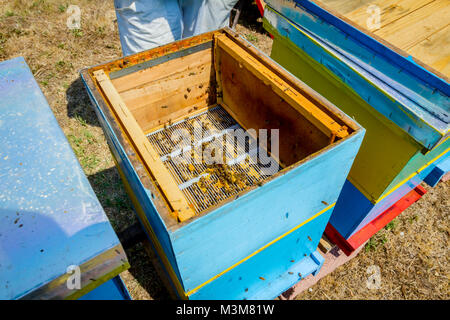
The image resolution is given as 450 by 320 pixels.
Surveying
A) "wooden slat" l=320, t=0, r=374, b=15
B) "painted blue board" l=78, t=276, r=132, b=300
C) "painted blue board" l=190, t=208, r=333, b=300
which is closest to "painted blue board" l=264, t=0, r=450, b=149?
"wooden slat" l=320, t=0, r=374, b=15

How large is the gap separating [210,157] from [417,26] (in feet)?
4.86

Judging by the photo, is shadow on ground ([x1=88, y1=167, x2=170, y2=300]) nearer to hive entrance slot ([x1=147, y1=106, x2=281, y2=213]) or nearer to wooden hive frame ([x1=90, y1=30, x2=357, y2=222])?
hive entrance slot ([x1=147, y1=106, x2=281, y2=213])

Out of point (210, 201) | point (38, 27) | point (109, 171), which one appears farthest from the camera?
point (38, 27)

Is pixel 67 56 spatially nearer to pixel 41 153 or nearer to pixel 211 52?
pixel 211 52

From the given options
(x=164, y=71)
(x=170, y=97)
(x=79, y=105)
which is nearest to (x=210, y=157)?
(x=170, y=97)

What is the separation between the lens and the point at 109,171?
3.07m

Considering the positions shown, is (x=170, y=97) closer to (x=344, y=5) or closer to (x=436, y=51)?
(x=344, y=5)

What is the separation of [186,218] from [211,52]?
139 centimetres

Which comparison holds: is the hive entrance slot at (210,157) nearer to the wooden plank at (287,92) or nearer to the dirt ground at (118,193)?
the wooden plank at (287,92)

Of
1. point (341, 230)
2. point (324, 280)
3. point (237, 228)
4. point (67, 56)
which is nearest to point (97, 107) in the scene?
point (237, 228)

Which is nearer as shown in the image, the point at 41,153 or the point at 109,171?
the point at 41,153

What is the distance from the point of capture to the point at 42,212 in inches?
44.1

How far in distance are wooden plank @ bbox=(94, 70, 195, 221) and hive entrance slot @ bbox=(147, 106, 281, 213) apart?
668 mm

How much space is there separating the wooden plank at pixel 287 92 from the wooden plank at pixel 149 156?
78 cm
